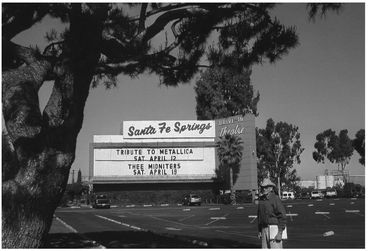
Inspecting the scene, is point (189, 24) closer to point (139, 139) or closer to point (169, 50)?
point (169, 50)

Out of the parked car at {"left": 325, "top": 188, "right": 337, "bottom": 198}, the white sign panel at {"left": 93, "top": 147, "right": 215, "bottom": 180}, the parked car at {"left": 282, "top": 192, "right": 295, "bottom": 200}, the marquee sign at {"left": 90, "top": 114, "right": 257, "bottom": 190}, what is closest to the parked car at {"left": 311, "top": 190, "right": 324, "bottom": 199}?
the parked car at {"left": 325, "top": 188, "right": 337, "bottom": 198}

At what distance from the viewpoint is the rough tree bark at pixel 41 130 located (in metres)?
6.30

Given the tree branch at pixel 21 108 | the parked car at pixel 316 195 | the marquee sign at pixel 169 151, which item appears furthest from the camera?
the parked car at pixel 316 195

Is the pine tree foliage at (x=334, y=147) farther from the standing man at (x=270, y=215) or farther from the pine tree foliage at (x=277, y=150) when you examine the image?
the standing man at (x=270, y=215)

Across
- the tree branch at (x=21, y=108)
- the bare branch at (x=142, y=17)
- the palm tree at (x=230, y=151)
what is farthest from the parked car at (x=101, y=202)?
the tree branch at (x=21, y=108)

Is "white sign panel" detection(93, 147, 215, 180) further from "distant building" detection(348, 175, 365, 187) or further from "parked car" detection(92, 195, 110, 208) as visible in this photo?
"distant building" detection(348, 175, 365, 187)

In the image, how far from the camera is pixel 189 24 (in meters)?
8.37

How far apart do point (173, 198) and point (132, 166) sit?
6.40 meters

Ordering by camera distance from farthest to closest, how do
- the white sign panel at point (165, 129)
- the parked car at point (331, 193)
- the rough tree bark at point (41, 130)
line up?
1. the parked car at point (331, 193)
2. the white sign panel at point (165, 129)
3. the rough tree bark at point (41, 130)

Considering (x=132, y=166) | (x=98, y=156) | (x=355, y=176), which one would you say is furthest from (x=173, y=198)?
(x=355, y=176)

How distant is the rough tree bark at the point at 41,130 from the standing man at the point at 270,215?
2.88m

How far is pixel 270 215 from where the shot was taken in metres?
6.73

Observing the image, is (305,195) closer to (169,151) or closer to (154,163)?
(169,151)

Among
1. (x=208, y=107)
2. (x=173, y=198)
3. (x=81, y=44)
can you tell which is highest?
(x=208, y=107)
